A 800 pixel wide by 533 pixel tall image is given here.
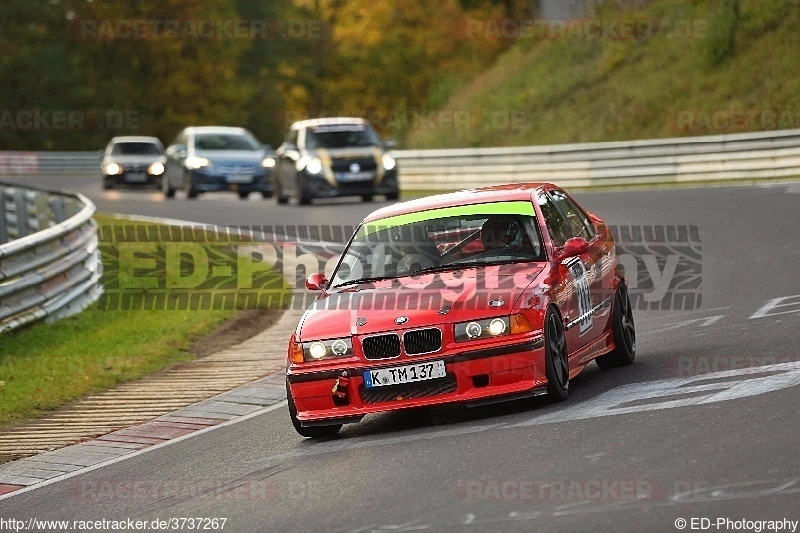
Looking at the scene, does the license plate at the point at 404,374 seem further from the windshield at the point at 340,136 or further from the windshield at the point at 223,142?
the windshield at the point at 223,142

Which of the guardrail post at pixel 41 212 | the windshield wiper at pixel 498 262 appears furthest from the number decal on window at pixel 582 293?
the guardrail post at pixel 41 212

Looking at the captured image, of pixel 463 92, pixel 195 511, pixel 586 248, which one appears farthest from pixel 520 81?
pixel 195 511

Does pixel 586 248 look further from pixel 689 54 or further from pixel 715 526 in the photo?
pixel 689 54

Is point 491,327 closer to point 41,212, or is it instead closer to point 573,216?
point 573,216

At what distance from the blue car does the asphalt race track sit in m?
23.0

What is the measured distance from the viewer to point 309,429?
9.74 meters

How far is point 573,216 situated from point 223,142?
84.7 feet

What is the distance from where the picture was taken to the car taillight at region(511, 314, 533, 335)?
30.5 feet

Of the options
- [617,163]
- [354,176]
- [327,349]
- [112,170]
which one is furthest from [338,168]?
[327,349]

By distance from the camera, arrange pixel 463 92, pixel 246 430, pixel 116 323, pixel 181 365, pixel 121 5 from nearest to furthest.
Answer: pixel 246 430 → pixel 181 365 → pixel 116 323 → pixel 463 92 → pixel 121 5

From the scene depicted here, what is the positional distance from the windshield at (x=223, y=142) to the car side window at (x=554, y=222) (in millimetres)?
25756

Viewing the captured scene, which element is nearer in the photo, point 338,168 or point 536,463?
point 536,463

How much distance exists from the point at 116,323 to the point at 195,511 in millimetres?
9053

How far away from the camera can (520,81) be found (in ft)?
157
